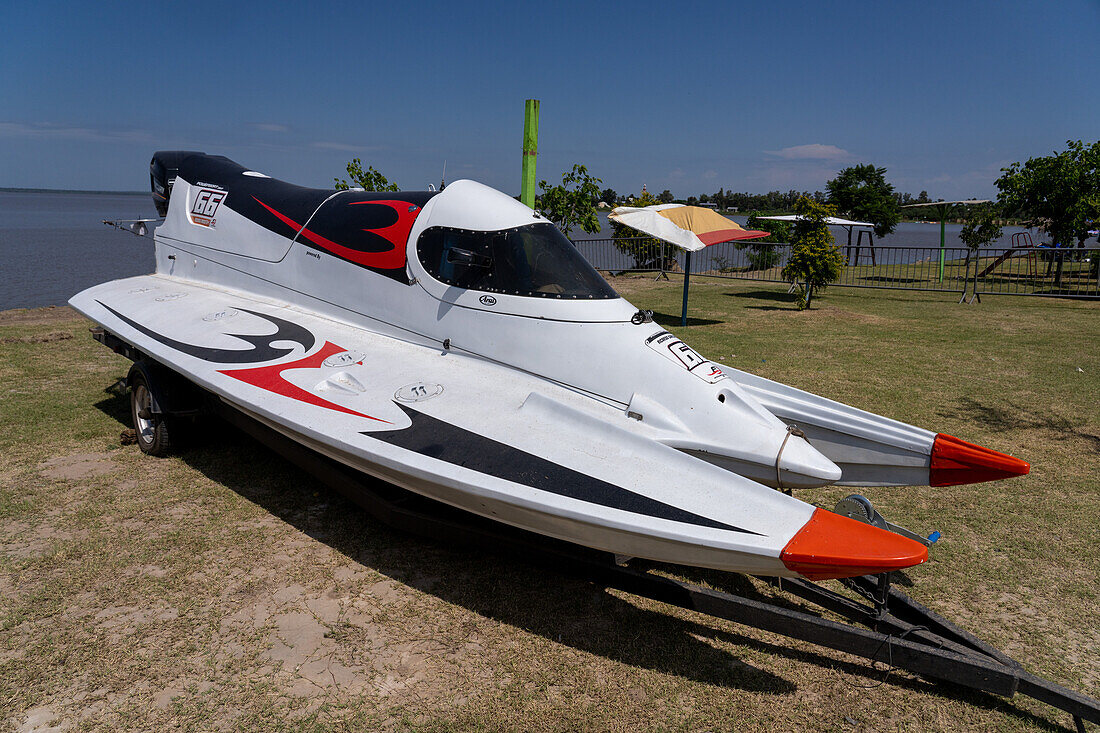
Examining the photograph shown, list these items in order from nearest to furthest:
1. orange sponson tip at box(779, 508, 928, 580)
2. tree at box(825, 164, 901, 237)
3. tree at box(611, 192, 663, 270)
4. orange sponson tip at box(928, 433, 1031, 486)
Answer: orange sponson tip at box(779, 508, 928, 580)
orange sponson tip at box(928, 433, 1031, 486)
tree at box(611, 192, 663, 270)
tree at box(825, 164, 901, 237)

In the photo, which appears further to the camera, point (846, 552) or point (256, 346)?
point (256, 346)

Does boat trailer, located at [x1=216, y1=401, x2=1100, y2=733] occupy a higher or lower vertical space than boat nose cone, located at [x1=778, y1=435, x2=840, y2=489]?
lower

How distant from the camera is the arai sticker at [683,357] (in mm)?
4055

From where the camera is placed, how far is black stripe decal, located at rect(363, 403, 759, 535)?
120 inches

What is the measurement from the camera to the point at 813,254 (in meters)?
16.5

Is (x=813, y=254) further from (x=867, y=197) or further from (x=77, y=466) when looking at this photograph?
(x=867, y=197)

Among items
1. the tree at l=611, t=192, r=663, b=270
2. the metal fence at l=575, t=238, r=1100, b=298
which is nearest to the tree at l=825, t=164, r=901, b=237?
the metal fence at l=575, t=238, r=1100, b=298

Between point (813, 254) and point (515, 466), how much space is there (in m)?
15.3

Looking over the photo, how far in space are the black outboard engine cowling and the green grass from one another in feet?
9.36

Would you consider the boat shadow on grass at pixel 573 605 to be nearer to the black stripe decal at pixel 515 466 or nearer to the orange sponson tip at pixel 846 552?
the black stripe decal at pixel 515 466

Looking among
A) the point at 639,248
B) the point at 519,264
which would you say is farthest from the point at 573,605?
the point at 639,248

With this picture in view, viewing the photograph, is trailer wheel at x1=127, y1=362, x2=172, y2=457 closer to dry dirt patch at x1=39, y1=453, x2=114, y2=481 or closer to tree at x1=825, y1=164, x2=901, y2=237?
dry dirt patch at x1=39, y1=453, x2=114, y2=481

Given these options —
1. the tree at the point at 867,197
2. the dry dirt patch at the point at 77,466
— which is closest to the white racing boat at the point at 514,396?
the dry dirt patch at the point at 77,466

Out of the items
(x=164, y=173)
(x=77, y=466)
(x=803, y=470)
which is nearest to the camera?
(x=803, y=470)
